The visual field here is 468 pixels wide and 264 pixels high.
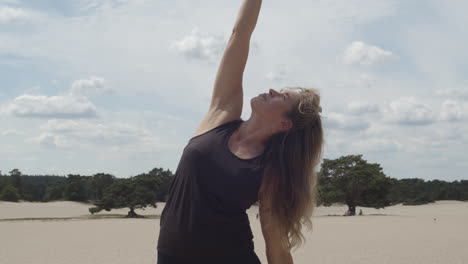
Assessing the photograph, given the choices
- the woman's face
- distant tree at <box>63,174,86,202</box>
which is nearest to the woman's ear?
the woman's face

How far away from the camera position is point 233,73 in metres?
3.08

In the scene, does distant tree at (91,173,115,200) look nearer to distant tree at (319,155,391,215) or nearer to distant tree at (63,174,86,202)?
distant tree at (63,174,86,202)

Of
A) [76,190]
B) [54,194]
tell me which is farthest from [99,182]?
[54,194]

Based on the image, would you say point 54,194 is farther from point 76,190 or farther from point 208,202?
point 208,202

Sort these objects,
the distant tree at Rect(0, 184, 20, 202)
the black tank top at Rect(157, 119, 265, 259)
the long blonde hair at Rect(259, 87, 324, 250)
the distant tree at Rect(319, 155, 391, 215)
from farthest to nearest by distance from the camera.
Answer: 1. the distant tree at Rect(0, 184, 20, 202)
2. the distant tree at Rect(319, 155, 391, 215)
3. the long blonde hair at Rect(259, 87, 324, 250)
4. the black tank top at Rect(157, 119, 265, 259)

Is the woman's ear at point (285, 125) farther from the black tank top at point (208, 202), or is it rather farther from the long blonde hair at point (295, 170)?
the black tank top at point (208, 202)

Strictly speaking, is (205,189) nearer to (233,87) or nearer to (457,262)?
(233,87)

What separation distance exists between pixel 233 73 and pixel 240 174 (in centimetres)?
68

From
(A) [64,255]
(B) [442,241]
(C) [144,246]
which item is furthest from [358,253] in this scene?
(A) [64,255]

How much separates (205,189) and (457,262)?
572 inches

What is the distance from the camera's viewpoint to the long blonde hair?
2.81 m

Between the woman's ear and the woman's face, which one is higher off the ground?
the woman's face

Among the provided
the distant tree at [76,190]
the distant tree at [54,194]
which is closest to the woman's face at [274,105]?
the distant tree at [76,190]

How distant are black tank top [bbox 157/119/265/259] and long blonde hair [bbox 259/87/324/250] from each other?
0.12 m
